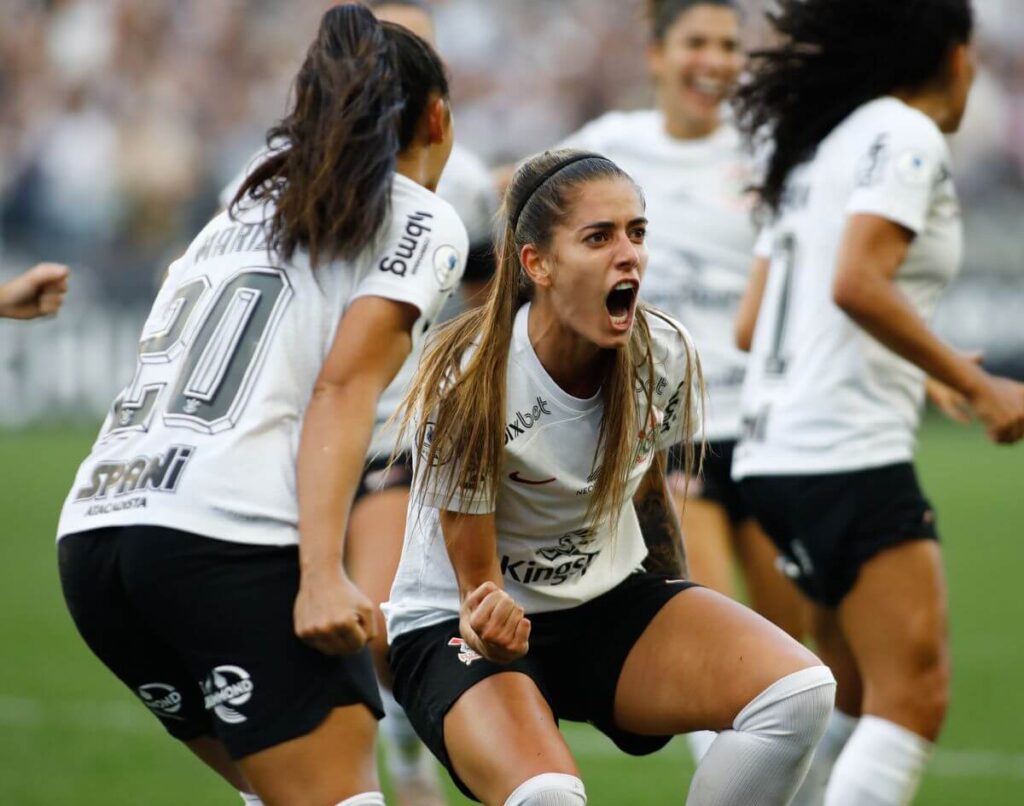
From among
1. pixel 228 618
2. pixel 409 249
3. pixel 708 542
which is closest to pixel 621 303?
pixel 409 249

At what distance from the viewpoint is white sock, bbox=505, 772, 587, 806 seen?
3.39 metres

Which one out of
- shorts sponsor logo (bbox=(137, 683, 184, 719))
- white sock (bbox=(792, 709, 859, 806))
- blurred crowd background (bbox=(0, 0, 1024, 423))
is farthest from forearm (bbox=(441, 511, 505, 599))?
blurred crowd background (bbox=(0, 0, 1024, 423))

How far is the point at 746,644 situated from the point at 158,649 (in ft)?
3.80

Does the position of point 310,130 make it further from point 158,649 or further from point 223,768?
point 223,768

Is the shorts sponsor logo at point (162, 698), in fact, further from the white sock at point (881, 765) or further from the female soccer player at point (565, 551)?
the white sock at point (881, 765)

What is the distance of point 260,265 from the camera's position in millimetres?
3490

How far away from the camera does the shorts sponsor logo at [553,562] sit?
12.3 ft

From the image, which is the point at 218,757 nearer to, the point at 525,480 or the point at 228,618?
the point at 228,618

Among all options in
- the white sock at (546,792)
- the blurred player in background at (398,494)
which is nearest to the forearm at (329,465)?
the white sock at (546,792)

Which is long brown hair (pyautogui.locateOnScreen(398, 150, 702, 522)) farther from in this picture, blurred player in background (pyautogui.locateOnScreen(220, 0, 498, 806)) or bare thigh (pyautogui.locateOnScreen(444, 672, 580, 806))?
blurred player in background (pyautogui.locateOnScreen(220, 0, 498, 806))

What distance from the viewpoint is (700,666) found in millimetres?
3623

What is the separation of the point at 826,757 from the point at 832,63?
1.93m

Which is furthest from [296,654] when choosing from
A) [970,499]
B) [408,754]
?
[970,499]

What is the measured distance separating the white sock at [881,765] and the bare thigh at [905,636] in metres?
0.04
